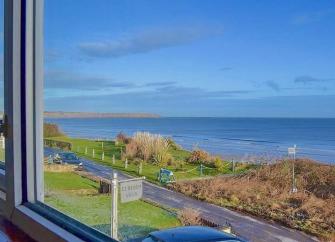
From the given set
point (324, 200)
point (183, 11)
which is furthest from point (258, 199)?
point (183, 11)

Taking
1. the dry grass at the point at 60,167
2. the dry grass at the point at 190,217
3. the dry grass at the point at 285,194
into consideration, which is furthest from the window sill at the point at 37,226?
the dry grass at the point at 285,194

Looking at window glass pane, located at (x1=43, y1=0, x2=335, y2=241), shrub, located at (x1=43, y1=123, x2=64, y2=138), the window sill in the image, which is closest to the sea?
window glass pane, located at (x1=43, y1=0, x2=335, y2=241)

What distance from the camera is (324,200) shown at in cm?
107

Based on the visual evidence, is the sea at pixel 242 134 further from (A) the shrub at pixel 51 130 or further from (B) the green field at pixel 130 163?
(A) the shrub at pixel 51 130

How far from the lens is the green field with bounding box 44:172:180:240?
129 centimetres

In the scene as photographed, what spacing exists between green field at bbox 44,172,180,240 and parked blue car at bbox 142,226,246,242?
0.07m

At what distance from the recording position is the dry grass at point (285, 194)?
1062 mm

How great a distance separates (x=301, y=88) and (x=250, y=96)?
17 cm

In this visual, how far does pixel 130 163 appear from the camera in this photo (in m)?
1.45

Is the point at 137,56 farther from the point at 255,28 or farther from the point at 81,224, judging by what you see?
the point at 81,224

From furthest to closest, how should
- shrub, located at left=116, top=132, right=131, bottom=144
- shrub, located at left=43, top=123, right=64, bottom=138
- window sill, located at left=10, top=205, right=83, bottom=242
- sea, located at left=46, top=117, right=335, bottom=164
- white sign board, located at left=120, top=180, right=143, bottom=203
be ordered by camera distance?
shrub, located at left=43, top=123, right=64, bottom=138 < shrub, located at left=116, top=132, right=131, bottom=144 < white sign board, located at left=120, top=180, right=143, bottom=203 < window sill, located at left=10, top=205, right=83, bottom=242 < sea, located at left=46, top=117, right=335, bottom=164

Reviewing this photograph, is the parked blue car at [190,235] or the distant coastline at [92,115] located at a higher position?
the distant coastline at [92,115]

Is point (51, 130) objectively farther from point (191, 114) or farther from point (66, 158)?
point (191, 114)

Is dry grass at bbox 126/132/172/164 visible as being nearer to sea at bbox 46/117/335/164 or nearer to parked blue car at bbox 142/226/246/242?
sea at bbox 46/117/335/164
